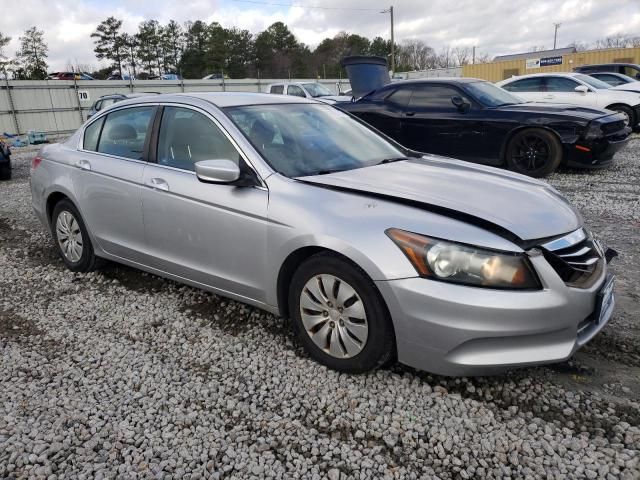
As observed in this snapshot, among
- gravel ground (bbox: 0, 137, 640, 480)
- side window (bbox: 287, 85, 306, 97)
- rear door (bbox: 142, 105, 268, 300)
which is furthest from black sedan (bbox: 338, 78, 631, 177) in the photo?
side window (bbox: 287, 85, 306, 97)

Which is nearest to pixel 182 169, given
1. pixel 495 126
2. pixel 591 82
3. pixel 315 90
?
pixel 495 126

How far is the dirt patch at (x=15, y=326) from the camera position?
3576mm

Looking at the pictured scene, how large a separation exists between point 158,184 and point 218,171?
776 mm

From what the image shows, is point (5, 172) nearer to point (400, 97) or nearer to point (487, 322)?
point (400, 97)

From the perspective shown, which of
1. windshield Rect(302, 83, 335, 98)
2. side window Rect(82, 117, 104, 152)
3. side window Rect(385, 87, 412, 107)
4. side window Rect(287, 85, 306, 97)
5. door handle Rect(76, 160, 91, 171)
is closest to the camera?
door handle Rect(76, 160, 91, 171)

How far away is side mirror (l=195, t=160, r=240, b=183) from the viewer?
306cm

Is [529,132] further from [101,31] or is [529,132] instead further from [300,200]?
[101,31]

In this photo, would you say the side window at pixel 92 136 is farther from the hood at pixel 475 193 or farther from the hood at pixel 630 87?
the hood at pixel 630 87

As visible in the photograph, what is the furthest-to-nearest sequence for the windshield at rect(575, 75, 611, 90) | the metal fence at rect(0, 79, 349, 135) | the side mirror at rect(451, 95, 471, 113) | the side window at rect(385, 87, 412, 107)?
the metal fence at rect(0, 79, 349, 135), the windshield at rect(575, 75, 611, 90), the side window at rect(385, 87, 412, 107), the side mirror at rect(451, 95, 471, 113)

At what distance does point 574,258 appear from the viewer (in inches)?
105

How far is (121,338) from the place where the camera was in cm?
346

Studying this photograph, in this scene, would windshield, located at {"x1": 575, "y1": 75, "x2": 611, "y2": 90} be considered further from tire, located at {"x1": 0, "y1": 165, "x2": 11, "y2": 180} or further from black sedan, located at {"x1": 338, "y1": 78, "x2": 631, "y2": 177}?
tire, located at {"x1": 0, "y1": 165, "x2": 11, "y2": 180}

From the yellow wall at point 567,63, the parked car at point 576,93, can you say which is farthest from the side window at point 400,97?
the yellow wall at point 567,63

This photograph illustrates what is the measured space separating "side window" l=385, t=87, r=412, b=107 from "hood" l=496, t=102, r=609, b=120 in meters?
1.52
